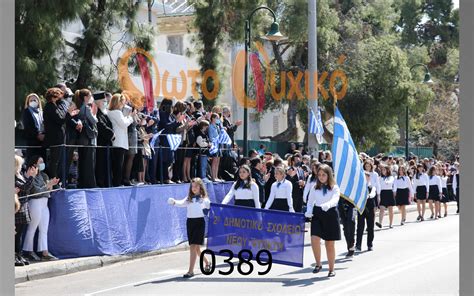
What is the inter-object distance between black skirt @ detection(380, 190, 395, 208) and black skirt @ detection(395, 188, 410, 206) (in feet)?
4.62

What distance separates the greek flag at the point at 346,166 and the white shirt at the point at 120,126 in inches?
144

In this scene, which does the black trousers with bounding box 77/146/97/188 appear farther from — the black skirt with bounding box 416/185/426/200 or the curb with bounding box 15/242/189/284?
the black skirt with bounding box 416/185/426/200

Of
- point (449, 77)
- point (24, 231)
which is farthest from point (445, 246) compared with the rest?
point (449, 77)

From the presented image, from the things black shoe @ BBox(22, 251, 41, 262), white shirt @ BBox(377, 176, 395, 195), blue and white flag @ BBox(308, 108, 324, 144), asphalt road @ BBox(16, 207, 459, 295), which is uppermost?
blue and white flag @ BBox(308, 108, 324, 144)

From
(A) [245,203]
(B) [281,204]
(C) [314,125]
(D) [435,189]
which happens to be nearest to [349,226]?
(B) [281,204]

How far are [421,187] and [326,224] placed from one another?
12669mm

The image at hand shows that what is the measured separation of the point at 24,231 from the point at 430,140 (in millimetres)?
36665

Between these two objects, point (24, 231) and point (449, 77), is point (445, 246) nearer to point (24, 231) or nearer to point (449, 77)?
point (24, 231)

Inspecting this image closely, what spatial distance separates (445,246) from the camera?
49.7 ft

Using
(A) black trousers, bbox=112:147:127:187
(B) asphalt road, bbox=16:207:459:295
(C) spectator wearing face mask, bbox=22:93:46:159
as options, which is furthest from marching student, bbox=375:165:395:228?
(C) spectator wearing face mask, bbox=22:93:46:159

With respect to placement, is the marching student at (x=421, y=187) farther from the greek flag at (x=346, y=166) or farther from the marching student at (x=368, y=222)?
the greek flag at (x=346, y=166)

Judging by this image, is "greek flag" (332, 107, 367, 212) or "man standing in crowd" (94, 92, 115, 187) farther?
"man standing in crowd" (94, 92, 115, 187)

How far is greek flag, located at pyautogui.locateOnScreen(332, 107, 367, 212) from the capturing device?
40.3ft

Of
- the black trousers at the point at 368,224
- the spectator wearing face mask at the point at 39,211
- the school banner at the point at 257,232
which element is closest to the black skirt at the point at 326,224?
the school banner at the point at 257,232
